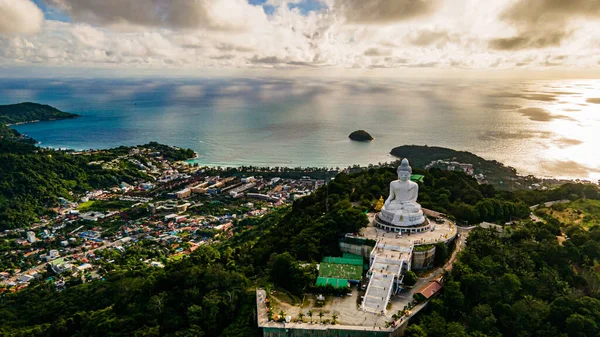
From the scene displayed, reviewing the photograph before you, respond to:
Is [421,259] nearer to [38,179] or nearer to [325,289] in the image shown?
[325,289]

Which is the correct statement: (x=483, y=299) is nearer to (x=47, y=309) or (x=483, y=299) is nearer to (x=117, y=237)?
(x=47, y=309)

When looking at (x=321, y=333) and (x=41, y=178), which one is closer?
(x=321, y=333)

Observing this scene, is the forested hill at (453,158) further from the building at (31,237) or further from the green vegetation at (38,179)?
the building at (31,237)

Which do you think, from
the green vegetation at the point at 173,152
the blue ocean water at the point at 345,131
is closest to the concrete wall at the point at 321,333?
the blue ocean water at the point at 345,131

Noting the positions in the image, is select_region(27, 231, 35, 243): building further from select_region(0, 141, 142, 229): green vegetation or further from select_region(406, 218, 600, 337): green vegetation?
select_region(406, 218, 600, 337): green vegetation

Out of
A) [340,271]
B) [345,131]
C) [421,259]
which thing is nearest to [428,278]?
[421,259]
